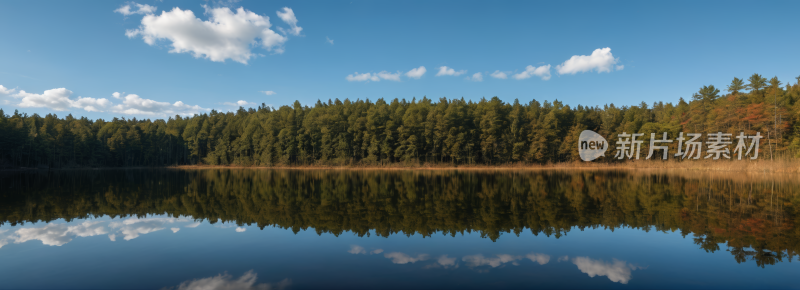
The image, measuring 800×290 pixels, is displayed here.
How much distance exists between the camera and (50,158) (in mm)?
63219

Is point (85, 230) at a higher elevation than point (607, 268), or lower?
lower

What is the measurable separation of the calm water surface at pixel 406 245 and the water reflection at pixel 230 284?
0.04m

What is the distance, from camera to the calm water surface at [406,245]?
6.01m

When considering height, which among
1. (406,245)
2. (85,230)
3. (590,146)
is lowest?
(85,230)

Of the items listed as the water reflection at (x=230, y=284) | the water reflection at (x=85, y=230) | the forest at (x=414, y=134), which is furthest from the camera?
the forest at (x=414, y=134)

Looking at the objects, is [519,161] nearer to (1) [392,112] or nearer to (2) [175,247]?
(1) [392,112]

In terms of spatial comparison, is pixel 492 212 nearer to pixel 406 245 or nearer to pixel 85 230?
pixel 406 245

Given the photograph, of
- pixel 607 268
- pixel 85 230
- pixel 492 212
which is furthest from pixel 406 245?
pixel 85 230

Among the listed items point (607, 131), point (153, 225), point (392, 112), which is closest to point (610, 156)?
point (607, 131)

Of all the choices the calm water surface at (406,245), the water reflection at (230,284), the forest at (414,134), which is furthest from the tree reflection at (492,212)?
the forest at (414,134)

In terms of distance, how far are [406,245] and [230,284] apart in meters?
3.79

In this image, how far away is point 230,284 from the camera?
583 cm

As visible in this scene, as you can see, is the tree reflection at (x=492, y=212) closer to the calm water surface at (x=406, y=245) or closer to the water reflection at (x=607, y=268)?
the calm water surface at (x=406, y=245)

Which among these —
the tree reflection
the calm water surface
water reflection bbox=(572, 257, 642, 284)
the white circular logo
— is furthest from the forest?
water reflection bbox=(572, 257, 642, 284)
